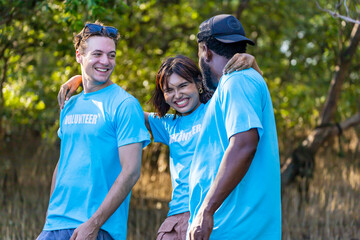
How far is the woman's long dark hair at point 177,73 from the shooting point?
9.86ft

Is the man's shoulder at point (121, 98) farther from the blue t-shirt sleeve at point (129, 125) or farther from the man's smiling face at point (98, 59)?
the man's smiling face at point (98, 59)

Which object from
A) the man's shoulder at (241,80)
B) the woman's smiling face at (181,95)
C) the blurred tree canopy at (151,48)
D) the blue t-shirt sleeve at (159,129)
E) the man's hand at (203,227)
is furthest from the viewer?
the blurred tree canopy at (151,48)

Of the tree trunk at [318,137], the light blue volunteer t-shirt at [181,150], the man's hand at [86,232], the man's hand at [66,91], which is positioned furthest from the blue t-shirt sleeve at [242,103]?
the tree trunk at [318,137]

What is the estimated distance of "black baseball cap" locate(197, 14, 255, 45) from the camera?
7.50 feet

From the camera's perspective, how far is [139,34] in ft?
26.3

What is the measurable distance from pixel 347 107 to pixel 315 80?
0.71m

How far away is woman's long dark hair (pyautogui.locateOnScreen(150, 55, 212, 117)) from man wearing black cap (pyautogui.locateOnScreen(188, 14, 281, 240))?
842 millimetres

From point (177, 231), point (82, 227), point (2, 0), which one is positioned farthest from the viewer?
point (2, 0)

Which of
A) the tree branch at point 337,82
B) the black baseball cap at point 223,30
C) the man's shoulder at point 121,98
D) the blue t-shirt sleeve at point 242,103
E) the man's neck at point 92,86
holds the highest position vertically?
the tree branch at point 337,82

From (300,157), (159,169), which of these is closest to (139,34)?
(159,169)

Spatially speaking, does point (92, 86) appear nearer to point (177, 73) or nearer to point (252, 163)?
point (177, 73)

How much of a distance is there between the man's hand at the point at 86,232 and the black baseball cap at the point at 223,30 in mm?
1054

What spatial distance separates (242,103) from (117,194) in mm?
863

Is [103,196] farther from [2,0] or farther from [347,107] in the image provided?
[347,107]
